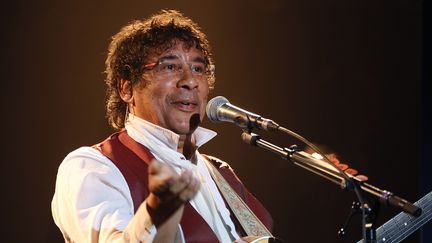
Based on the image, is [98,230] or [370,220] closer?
[370,220]

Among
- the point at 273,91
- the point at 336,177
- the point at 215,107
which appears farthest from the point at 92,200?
the point at 273,91

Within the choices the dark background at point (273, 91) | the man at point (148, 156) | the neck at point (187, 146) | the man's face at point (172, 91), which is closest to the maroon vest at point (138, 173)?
the man at point (148, 156)

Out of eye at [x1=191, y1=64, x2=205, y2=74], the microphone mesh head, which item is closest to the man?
eye at [x1=191, y1=64, x2=205, y2=74]

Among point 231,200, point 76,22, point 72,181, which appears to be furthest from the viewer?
point 76,22

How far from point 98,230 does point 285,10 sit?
2.21 meters

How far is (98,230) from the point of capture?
6.35 ft

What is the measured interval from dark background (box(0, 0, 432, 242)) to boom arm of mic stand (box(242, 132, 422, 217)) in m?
1.80

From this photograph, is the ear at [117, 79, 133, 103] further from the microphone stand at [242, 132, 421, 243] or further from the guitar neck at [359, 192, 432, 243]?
the guitar neck at [359, 192, 432, 243]

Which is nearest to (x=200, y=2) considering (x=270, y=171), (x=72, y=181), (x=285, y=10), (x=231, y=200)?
(x=285, y=10)

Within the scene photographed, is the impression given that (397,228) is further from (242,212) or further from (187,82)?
(187,82)

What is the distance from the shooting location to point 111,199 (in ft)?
6.69

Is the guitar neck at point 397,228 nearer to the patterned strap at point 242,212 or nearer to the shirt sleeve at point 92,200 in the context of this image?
the patterned strap at point 242,212

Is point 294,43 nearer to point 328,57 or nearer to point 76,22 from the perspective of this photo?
point 328,57

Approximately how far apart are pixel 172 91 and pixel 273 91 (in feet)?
4.46
